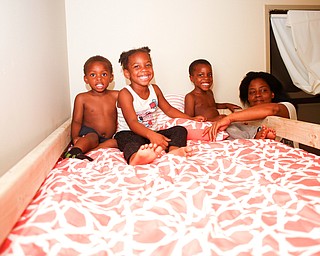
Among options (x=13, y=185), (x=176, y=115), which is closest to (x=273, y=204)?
(x=13, y=185)

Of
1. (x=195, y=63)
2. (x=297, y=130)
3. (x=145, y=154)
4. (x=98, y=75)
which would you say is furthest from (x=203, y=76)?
(x=145, y=154)

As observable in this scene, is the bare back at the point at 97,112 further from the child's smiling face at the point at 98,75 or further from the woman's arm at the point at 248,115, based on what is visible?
the woman's arm at the point at 248,115

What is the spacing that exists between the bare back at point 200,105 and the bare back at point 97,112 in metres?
0.51

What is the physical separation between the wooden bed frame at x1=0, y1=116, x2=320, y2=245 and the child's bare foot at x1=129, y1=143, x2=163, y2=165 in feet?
0.96

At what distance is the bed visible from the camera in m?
0.55

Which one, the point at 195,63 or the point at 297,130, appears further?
the point at 195,63

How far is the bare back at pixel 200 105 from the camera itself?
6.45 ft

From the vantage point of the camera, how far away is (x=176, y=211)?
68 cm

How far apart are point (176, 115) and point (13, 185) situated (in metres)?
1.24

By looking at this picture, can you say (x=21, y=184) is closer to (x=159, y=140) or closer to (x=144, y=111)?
(x=159, y=140)

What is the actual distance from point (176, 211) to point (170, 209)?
0.01 meters

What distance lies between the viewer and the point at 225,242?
0.55 metres

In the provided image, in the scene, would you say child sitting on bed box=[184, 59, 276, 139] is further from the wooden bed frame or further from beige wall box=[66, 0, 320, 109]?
the wooden bed frame

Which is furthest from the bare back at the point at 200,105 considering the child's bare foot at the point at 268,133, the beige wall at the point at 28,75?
the beige wall at the point at 28,75
